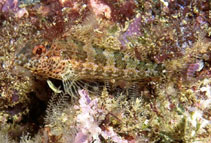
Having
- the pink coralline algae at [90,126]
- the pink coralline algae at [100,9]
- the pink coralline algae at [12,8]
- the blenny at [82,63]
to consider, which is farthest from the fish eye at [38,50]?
the pink coralline algae at [100,9]

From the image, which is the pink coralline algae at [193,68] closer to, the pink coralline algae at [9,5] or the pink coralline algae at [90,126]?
the pink coralline algae at [90,126]

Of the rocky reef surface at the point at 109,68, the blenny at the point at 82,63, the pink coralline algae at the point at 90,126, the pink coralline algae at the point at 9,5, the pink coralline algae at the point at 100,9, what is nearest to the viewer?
the pink coralline algae at the point at 90,126

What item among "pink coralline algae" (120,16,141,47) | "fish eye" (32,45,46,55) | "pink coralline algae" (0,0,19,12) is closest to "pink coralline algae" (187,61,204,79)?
"pink coralline algae" (120,16,141,47)

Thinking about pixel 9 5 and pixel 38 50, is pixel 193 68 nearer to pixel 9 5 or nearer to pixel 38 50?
pixel 38 50

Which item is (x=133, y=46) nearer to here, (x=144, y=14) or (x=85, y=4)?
(x=144, y=14)

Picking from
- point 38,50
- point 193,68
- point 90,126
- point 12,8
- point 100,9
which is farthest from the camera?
point 12,8

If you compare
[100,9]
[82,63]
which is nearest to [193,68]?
[82,63]
